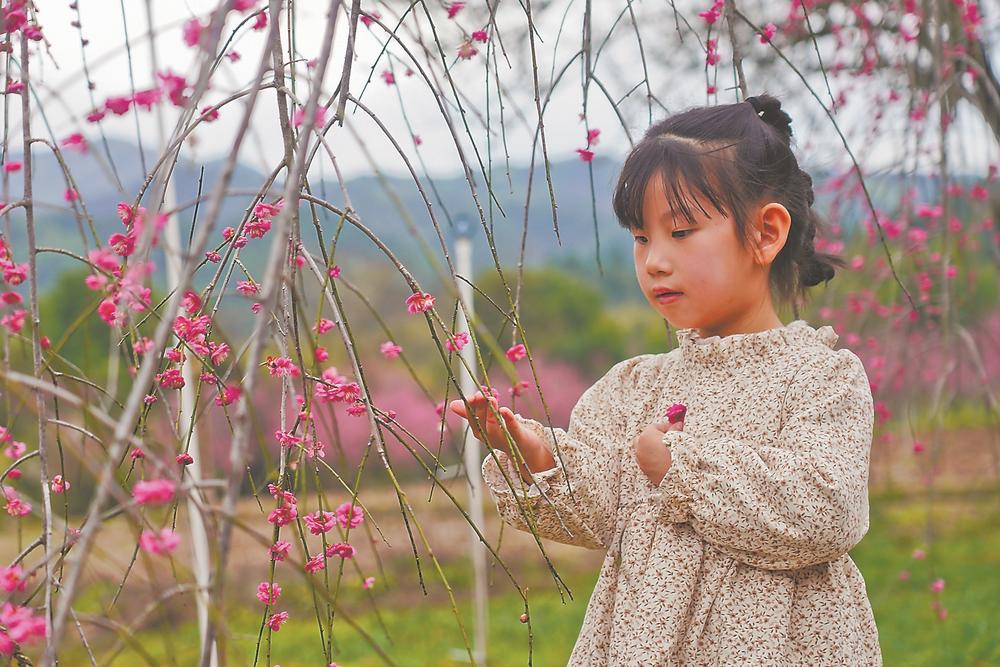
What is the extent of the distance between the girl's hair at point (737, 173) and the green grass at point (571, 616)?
1.70 m

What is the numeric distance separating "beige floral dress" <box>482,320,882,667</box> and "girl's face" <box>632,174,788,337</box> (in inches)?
2.4

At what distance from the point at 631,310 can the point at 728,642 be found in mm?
4112

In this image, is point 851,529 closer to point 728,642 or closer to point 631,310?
point 728,642

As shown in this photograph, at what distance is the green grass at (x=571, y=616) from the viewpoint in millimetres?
3164

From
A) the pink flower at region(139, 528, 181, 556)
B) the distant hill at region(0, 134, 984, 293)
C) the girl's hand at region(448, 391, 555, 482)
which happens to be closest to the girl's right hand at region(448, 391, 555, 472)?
the girl's hand at region(448, 391, 555, 482)

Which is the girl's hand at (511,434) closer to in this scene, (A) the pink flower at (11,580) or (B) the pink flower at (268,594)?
(B) the pink flower at (268,594)

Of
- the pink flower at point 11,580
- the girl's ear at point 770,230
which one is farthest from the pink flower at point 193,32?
the girl's ear at point 770,230

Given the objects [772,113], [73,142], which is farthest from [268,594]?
[772,113]

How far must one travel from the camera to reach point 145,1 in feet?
2.38

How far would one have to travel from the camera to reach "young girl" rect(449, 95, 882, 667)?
104 centimetres

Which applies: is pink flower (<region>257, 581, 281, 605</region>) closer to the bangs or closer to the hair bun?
the bangs

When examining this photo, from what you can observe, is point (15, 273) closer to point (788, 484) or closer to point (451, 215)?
point (788, 484)

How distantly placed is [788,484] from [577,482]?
24 cm

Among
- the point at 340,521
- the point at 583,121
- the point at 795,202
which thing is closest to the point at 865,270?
the point at 795,202
